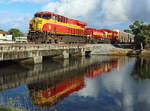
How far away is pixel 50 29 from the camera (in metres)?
31.5

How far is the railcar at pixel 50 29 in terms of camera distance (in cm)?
2956

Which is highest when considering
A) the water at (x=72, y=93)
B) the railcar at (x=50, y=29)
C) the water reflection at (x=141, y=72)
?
the railcar at (x=50, y=29)

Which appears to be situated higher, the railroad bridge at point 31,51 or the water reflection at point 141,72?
the railroad bridge at point 31,51

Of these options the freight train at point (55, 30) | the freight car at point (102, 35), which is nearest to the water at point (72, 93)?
the freight train at point (55, 30)

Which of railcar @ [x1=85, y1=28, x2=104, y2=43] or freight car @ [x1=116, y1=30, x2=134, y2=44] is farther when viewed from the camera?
freight car @ [x1=116, y1=30, x2=134, y2=44]

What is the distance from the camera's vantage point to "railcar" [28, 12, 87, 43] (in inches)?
1164

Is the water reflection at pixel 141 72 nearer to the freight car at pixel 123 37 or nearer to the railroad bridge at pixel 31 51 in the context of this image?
the railroad bridge at pixel 31 51

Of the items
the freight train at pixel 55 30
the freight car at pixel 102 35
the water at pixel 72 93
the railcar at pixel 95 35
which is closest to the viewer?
the water at pixel 72 93

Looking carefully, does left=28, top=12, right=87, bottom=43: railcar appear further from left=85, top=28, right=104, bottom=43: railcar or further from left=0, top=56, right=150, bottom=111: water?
left=85, top=28, right=104, bottom=43: railcar

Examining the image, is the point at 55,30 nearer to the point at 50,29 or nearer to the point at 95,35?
the point at 50,29

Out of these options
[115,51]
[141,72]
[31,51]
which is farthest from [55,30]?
[115,51]

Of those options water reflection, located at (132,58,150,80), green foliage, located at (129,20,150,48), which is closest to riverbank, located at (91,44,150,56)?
green foliage, located at (129,20,150,48)

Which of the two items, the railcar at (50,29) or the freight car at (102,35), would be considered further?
the freight car at (102,35)

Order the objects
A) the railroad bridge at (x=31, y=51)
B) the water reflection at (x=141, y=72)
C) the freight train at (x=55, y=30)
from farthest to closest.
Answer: the freight train at (x=55, y=30)
the water reflection at (x=141, y=72)
the railroad bridge at (x=31, y=51)
